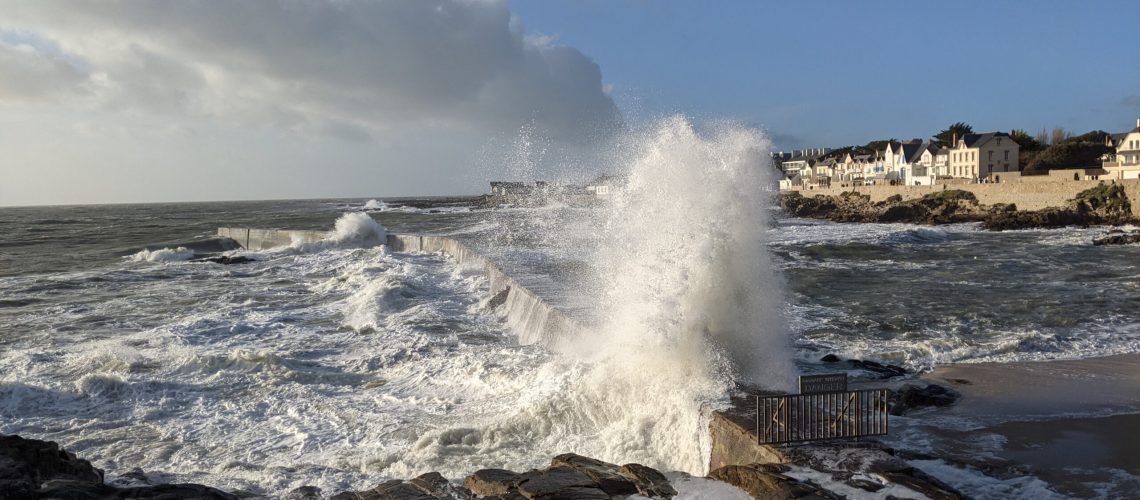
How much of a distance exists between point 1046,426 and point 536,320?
8056 millimetres

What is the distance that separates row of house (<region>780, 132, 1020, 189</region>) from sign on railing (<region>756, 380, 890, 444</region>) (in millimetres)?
64837

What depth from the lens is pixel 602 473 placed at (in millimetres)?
6176

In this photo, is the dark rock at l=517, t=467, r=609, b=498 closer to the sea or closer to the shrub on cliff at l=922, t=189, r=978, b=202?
the sea

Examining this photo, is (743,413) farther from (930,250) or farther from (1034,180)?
(1034,180)

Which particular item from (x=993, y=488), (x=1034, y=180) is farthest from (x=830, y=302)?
(x=1034, y=180)

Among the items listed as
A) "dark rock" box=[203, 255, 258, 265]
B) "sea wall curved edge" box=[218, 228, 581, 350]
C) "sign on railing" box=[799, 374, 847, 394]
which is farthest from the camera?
"dark rock" box=[203, 255, 258, 265]

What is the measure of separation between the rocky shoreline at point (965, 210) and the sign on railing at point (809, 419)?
27.5 meters

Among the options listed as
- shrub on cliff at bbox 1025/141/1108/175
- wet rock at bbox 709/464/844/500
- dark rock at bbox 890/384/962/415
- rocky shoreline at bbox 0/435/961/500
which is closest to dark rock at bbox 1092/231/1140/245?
dark rock at bbox 890/384/962/415

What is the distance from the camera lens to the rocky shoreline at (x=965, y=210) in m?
42.5

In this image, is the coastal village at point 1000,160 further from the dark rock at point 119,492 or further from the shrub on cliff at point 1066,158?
the dark rock at point 119,492

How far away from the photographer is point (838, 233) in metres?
42.9

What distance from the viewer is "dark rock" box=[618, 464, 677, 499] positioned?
228 inches

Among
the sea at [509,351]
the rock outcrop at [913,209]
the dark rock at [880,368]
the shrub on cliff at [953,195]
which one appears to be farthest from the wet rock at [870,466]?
the shrub on cliff at [953,195]

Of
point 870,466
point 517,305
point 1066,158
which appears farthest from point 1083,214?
point 870,466
